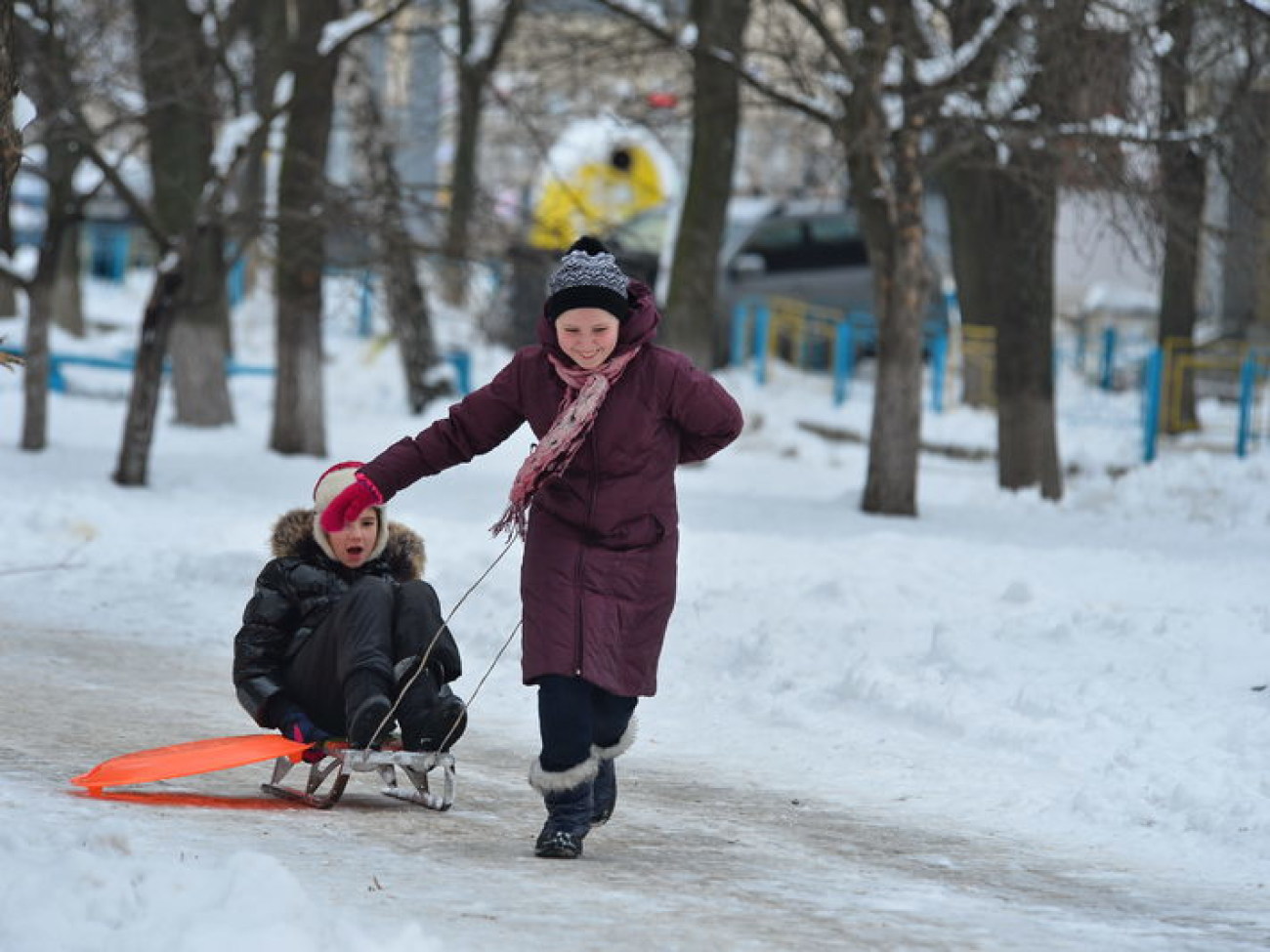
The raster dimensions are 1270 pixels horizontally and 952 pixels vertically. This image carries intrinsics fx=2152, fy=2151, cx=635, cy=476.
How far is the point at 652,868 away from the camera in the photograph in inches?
205

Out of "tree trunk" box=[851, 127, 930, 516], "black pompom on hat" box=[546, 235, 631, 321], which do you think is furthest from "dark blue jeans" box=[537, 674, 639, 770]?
"tree trunk" box=[851, 127, 930, 516]

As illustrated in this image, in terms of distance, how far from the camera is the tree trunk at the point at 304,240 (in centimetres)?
1694

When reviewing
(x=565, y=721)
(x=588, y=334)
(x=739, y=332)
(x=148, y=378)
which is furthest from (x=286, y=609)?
(x=739, y=332)

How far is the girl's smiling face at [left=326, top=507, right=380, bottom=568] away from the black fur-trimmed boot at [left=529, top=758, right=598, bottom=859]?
2.91 feet

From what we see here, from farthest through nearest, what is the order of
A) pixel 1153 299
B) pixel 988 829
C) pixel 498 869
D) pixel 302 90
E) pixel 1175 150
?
pixel 1153 299 < pixel 302 90 < pixel 1175 150 < pixel 988 829 < pixel 498 869

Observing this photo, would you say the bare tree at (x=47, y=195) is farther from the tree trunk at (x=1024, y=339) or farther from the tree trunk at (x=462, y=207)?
the tree trunk at (x=1024, y=339)

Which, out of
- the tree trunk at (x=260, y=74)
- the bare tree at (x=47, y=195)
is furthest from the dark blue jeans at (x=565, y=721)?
the bare tree at (x=47, y=195)

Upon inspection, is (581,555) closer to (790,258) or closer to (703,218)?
(703,218)

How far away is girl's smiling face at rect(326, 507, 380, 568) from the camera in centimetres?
589

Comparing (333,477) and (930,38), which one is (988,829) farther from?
(930,38)

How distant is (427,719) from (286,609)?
1.76 ft

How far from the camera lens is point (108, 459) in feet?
58.4

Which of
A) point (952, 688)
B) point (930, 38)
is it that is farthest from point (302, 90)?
point (952, 688)

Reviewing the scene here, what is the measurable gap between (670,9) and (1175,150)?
5006 mm
